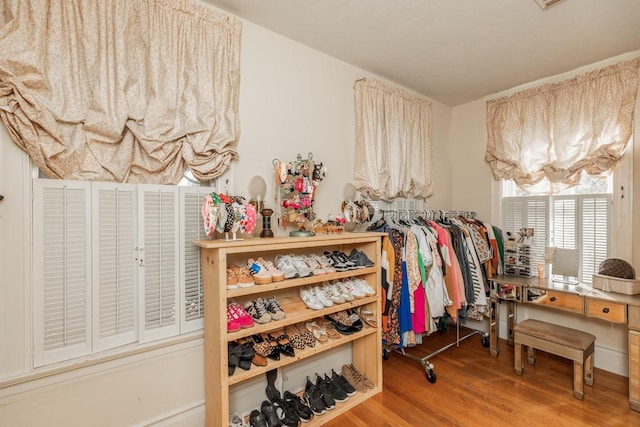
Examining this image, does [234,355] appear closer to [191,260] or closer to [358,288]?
[191,260]

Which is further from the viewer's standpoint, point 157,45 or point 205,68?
point 205,68

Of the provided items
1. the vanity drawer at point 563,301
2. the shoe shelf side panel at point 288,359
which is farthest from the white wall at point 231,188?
the vanity drawer at point 563,301

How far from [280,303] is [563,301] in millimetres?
2470

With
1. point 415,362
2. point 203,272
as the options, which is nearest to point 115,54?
point 203,272

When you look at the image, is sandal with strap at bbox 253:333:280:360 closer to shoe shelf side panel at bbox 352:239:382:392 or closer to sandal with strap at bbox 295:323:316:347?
sandal with strap at bbox 295:323:316:347

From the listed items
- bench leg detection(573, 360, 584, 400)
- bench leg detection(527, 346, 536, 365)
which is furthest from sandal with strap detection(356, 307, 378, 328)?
bench leg detection(527, 346, 536, 365)

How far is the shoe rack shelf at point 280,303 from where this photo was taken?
1671 millimetres

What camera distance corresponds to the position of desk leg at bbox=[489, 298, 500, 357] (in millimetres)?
2967

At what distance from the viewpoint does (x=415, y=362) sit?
9.43 ft

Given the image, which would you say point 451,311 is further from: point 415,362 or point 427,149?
point 427,149

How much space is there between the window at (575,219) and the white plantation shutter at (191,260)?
3.23 metres

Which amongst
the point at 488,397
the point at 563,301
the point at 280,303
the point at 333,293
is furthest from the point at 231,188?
the point at 563,301

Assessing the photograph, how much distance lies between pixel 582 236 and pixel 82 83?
418 centimetres

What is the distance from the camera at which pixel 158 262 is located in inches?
69.6
